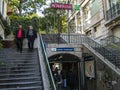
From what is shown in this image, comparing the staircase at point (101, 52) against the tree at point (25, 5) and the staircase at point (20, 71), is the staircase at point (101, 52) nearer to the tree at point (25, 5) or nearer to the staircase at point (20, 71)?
the staircase at point (20, 71)

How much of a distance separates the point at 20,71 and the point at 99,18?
15.8 metres

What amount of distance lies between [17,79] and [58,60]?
1654 centimetres

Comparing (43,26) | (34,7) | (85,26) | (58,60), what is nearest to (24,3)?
(34,7)

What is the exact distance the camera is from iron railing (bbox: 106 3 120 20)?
69.8 feet

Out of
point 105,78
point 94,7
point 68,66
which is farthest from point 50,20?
point 105,78

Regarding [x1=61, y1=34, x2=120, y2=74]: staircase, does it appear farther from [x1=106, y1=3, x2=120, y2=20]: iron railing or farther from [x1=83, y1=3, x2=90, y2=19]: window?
[x1=83, y1=3, x2=90, y2=19]: window

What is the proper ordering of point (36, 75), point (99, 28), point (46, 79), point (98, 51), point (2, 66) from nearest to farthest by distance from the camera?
point (46, 79) → point (36, 75) → point (2, 66) → point (98, 51) → point (99, 28)

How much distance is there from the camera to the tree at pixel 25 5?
123 ft

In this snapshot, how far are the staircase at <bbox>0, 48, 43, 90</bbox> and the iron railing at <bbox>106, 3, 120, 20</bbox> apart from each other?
10333 mm

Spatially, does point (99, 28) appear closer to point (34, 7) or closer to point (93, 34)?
point (93, 34)

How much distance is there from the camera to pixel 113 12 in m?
22.2

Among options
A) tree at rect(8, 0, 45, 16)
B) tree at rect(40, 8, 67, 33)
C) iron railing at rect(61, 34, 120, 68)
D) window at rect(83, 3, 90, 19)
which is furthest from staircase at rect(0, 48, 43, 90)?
tree at rect(8, 0, 45, 16)

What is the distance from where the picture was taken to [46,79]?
32.9ft

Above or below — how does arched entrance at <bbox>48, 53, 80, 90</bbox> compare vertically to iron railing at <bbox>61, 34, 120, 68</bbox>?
below
